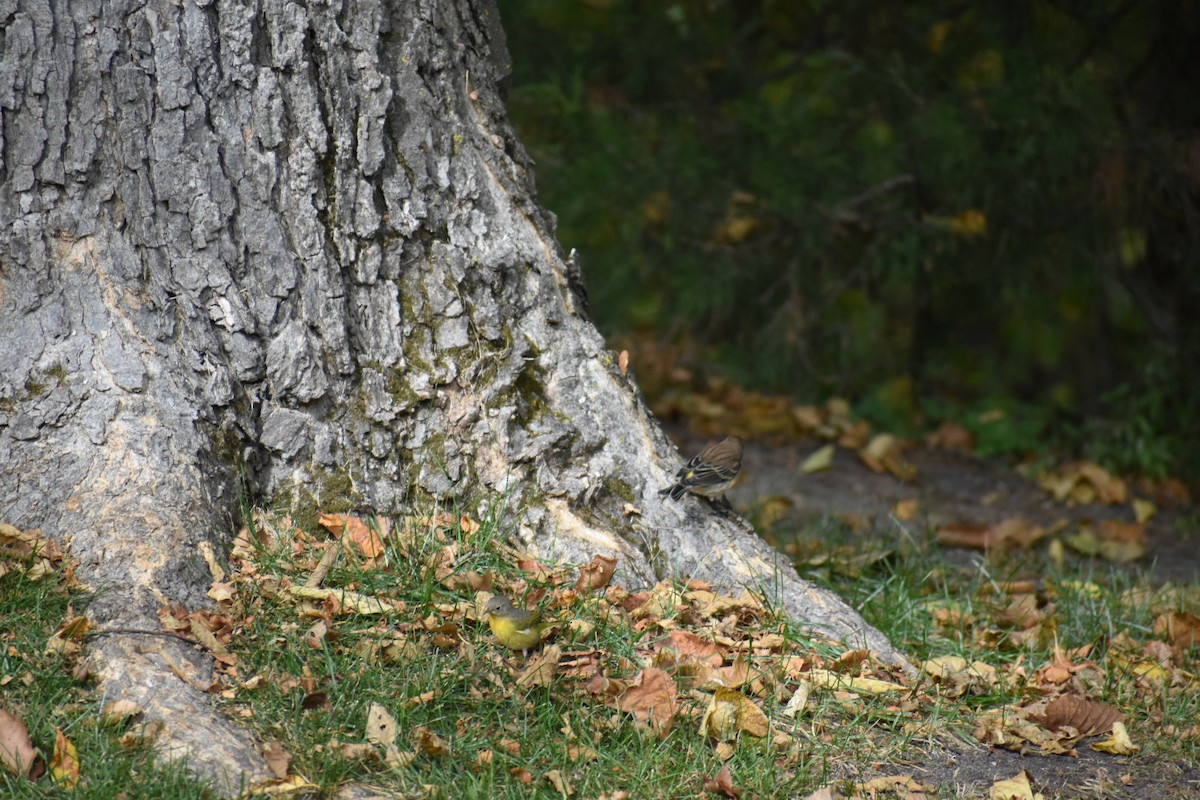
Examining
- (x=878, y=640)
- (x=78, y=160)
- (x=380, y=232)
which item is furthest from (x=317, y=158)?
(x=878, y=640)

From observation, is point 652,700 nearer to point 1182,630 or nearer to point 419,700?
point 419,700

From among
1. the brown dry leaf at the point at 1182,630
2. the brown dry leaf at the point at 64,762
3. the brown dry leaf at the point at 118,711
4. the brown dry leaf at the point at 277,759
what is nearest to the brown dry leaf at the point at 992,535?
the brown dry leaf at the point at 1182,630

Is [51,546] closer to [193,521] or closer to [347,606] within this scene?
[193,521]

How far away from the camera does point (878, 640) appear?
347cm

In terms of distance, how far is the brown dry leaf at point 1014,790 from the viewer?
283 cm

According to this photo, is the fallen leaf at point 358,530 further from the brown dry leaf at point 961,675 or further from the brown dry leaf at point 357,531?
the brown dry leaf at point 961,675

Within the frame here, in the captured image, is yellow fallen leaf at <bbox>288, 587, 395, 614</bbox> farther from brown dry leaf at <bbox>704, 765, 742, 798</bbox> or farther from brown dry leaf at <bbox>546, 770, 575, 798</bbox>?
brown dry leaf at <bbox>704, 765, 742, 798</bbox>

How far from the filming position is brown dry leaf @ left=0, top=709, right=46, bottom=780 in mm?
2434

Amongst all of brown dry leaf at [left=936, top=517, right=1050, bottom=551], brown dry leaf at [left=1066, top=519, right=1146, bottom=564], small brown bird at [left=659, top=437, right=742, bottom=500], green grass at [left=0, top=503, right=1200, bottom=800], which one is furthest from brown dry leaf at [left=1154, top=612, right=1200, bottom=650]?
small brown bird at [left=659, top=437, right=742, bottom=500]

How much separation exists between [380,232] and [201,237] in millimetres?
501

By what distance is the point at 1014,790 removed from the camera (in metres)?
2.86

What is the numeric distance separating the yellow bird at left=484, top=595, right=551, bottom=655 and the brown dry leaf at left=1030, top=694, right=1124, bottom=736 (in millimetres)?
1460

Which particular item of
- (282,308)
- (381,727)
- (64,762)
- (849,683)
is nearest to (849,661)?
(849,683)

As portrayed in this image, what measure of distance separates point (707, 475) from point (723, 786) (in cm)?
110
